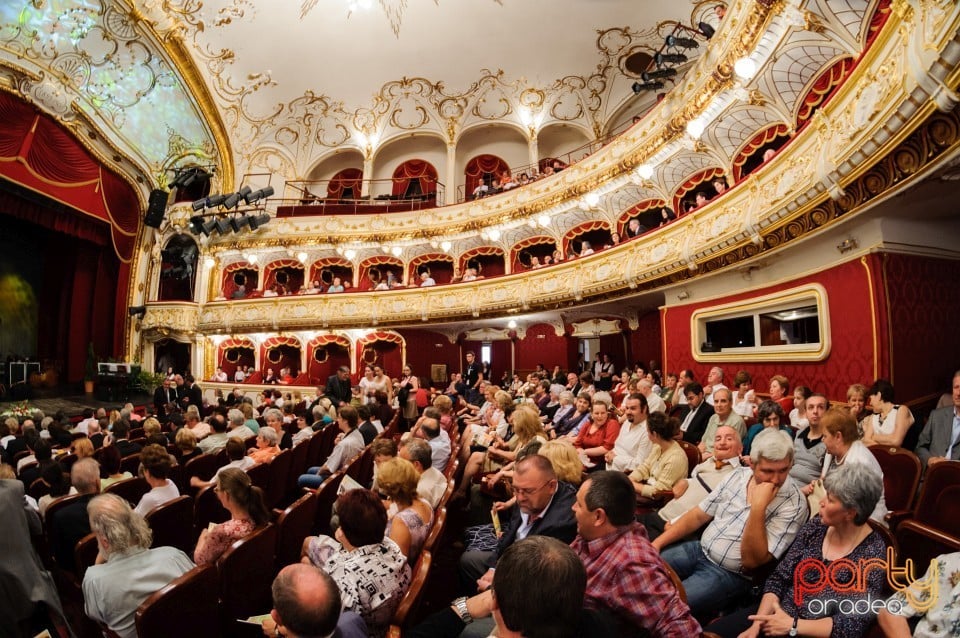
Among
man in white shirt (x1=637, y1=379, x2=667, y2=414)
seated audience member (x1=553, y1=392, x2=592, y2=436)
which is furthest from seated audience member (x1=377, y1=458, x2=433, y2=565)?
man in white shirt (x1=637, y1=379, x2=667, y2=414)

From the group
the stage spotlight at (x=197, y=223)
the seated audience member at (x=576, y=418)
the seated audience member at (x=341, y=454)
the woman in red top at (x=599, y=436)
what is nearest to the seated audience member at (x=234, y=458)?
the seated audience member at (x=341, y=454)

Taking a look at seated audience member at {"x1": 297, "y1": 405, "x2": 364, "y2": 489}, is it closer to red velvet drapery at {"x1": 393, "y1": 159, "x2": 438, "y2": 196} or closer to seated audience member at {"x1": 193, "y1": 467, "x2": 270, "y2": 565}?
seated audience member at {"x1": 193, "y1": 467, "x2": 270, "y2": 565}

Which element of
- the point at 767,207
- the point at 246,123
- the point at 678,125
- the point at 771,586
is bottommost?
the point at 771,586

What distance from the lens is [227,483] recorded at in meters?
2.03

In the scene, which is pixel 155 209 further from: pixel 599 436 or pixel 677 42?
pixel 599 436

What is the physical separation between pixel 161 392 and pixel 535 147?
11.4 m

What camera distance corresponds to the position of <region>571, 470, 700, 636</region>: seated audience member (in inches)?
48.3

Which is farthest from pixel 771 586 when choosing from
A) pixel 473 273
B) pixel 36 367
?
pixel 36 367

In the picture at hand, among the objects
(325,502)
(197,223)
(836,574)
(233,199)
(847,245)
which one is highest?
(233,199)

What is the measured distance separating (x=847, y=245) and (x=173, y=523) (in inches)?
219

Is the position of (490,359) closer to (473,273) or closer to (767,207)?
(473,273)

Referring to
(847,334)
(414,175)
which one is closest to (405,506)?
(847,334)

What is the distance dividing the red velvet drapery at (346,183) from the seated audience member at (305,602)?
16.1 m

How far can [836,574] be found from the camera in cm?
136
